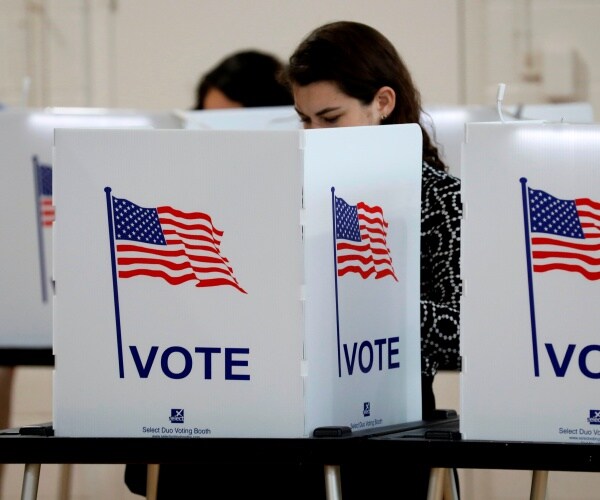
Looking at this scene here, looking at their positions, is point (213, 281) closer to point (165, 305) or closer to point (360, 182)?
point (165, 305)

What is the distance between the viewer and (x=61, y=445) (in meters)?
1.38

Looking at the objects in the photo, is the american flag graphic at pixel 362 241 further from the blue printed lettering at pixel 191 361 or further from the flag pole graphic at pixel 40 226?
the flag pole graphic at pixel 40 226

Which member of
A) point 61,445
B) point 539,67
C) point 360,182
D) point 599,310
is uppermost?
point 539,67

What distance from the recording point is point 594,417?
1332 millimetres

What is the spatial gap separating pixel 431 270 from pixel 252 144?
449 millimetres

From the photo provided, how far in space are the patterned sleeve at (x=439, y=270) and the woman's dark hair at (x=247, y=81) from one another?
4.74 feet

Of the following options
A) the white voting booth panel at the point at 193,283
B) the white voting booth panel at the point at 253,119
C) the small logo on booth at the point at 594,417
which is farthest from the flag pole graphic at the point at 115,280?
the white voting booth panel at the point at 253,119

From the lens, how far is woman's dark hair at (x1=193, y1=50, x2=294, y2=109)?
3.19 meters

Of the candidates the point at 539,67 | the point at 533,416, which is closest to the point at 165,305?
the point at 533,416

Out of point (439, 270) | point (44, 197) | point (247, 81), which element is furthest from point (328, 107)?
point (247, 81)

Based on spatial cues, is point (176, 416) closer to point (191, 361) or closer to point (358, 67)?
point (191, 361)

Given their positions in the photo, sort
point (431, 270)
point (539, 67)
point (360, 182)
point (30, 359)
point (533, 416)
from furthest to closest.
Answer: point (539, 67) < point (30, 359) < point (431, 270) < point (360, 182) < point (533, 416)

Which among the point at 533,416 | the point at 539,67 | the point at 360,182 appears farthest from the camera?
the point at 539,67

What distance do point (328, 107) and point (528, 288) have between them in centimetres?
64
